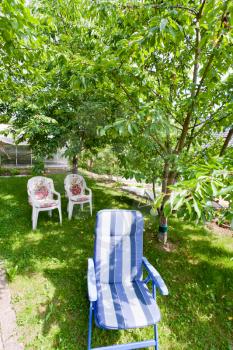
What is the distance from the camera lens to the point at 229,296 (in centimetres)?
287

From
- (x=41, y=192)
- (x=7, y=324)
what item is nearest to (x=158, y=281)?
(x=7, y=324)

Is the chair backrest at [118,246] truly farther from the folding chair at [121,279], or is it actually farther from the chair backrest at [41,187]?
the chair backrest at [41,187]

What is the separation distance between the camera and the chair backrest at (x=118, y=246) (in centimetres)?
254

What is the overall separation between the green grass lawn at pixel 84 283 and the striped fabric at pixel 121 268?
390 mm

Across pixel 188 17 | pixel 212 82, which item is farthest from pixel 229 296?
pixel 188 17

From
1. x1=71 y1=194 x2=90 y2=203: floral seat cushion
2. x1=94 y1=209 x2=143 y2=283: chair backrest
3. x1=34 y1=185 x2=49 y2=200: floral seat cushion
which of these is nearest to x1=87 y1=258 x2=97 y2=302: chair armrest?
x1=94 y1=209 x2=143 y2=283: chair backrest

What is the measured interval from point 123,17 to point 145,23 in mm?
282

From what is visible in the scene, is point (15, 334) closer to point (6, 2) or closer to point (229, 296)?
point (229, 296)

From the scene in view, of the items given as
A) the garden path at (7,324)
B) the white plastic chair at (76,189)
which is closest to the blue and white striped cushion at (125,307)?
the garden path at (7,324)

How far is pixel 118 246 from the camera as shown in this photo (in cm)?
266

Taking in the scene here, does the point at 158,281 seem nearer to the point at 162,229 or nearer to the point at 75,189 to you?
the point at 162,229

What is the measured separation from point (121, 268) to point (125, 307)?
1.78 ft

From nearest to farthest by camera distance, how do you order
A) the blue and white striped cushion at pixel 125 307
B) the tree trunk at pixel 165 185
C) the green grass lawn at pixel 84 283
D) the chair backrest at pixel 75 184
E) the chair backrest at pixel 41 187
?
the blue and white striped cushion at pixel 125 307 < the green grass lawn at pixel 84 283 < the tree trunk at pixel 165 185 < the chair backrest at pixel 41 187 < the chair backrest at pixel 75 184

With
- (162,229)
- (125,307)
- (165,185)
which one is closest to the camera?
(125,307)
